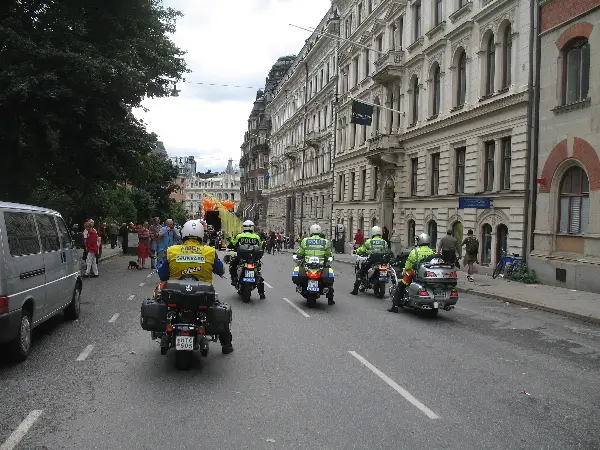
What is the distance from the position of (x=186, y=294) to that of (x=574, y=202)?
1565 centimetres

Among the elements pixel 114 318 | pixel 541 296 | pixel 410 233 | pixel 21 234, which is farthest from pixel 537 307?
pixel 410 233

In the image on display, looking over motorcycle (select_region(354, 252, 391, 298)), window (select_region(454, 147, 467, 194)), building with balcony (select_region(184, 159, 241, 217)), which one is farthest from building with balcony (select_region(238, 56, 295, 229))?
building with balcony (select_region(184, 159, 241, 217))

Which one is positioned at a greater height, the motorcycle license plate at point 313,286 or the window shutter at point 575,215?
the window shutter at point 575,215

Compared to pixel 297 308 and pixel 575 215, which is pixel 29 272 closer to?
pixel 297 308

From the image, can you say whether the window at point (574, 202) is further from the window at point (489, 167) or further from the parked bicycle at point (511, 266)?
the window at point (489, 167)

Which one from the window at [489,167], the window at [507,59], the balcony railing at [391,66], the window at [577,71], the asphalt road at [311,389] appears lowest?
the asphalt road at [311,389]

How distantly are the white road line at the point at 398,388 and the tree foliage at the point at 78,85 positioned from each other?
1413cm

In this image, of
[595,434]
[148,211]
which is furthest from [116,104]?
[148,211]

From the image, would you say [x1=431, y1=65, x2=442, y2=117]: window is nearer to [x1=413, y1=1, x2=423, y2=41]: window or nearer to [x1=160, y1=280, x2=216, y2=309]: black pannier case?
[x1=413, y1=1, x2=423, y2=41]: window

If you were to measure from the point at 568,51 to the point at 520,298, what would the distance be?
28.6ft

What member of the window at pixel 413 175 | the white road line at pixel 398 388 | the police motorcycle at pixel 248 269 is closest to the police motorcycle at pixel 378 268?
the police motorcycle at pixel 248 269

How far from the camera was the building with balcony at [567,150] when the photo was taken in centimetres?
1752

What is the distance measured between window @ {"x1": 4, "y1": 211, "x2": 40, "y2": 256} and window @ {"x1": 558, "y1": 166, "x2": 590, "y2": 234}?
51.8 feet

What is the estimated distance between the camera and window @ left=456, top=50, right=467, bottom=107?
85.4 feet
